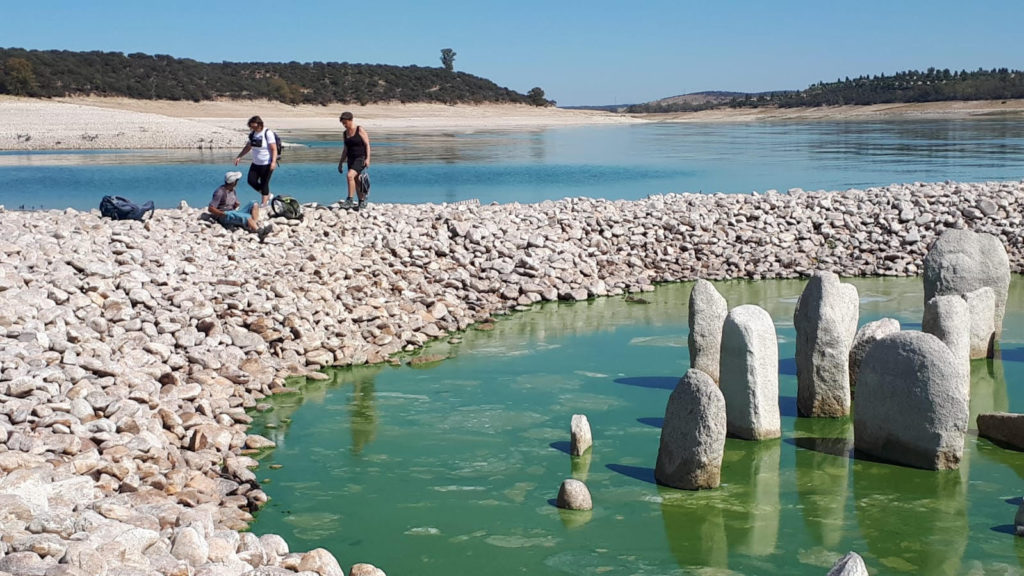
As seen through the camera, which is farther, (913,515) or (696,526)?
(913,515)

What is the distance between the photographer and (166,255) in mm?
12766

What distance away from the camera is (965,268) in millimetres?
11609

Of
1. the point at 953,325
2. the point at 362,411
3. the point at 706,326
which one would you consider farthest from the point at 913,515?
the point at 362,411

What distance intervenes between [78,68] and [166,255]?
2697 inches

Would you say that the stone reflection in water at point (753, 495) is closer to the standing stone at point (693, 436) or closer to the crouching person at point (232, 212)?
the standing stone at point (693, 436)

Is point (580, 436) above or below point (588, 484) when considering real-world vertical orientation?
above

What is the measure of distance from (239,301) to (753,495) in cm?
647

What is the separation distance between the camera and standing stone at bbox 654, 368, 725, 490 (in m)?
7.38

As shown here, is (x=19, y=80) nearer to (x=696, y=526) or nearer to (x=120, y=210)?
(x=120, y=210)

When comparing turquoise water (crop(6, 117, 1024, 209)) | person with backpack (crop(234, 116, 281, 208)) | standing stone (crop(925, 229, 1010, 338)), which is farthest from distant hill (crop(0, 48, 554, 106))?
standing stone (crop(925, 229, 1010, 338))

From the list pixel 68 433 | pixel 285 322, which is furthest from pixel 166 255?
pixel 68 433

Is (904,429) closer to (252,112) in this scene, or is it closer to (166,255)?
(166,255)

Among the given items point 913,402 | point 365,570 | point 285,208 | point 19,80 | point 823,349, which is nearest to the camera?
point 365,570

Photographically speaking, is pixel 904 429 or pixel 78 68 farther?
pixel 78 68
